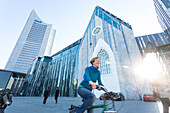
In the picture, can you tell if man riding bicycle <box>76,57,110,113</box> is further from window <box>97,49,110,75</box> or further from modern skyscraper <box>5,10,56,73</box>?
modern skyscraper <box>5,10,56,73</box>

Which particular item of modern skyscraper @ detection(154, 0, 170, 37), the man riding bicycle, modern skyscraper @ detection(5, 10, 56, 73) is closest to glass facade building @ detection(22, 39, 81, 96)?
the man riding bicycle

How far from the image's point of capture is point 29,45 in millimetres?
80750

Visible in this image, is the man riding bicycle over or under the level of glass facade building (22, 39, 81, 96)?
under

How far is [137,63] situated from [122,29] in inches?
351

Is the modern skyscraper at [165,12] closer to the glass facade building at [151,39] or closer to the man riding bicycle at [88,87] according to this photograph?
the glass facade building at [151,39]

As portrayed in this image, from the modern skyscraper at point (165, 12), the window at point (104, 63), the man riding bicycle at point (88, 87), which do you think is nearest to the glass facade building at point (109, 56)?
the window at point (104, 63)

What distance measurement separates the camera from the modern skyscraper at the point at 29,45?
70.4m

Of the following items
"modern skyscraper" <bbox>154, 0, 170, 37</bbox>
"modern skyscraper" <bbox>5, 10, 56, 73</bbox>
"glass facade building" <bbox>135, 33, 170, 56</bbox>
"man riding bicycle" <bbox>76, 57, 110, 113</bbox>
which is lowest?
"man riding bicycle" <bbox>76, 57, 110, 113</bbox>

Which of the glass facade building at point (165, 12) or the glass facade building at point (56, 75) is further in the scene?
the glass facade building at point (56, 75)

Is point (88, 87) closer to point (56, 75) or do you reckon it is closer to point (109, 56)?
point (109, 56)

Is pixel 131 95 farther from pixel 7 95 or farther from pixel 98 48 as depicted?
pixel 7 95

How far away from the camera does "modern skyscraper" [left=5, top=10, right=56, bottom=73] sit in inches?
2772

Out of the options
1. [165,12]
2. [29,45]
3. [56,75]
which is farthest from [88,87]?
[29,45]

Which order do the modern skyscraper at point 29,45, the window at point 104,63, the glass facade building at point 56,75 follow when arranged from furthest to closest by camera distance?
the modern skyscraper at point 29,45, the glass facade building at point 56,75, the window at point 104,63
